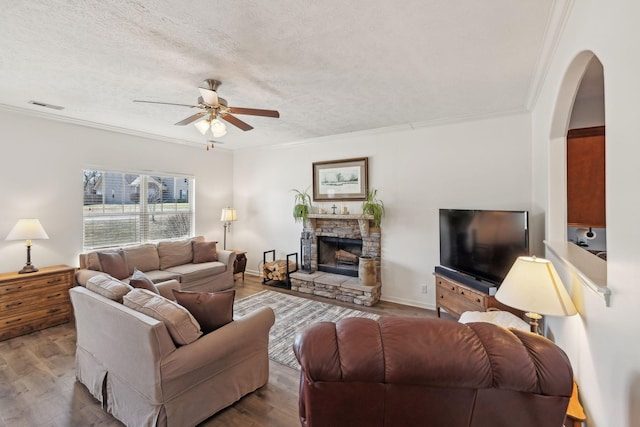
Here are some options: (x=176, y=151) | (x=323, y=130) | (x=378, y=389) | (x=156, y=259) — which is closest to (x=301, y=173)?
(x=323, y=130)

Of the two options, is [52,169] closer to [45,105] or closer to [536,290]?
[45,105]

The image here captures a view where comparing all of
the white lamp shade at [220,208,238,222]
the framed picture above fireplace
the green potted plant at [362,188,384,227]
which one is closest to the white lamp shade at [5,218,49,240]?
the white lamp shade at [220,208,238,222]

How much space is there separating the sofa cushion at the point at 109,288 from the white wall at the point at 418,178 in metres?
3.39

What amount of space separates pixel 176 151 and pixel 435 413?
5.61 metres

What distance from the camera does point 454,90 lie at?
2936 mm

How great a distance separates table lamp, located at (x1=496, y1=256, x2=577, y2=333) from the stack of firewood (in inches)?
153

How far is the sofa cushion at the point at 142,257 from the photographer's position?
162 inches

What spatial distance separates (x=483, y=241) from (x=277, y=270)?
3.37 meters

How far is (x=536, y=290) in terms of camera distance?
1.56 metres

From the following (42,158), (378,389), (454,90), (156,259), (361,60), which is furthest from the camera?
(156,259)

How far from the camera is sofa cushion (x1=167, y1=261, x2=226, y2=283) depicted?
4266 millimetres

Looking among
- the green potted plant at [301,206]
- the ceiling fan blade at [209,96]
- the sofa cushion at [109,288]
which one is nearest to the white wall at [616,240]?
the ceiling fan blade at [209,96]

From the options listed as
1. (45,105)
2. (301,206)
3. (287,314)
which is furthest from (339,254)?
(45,105)

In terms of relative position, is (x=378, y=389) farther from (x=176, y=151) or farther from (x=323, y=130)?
(x=176, y=151)
